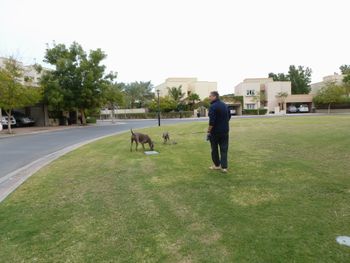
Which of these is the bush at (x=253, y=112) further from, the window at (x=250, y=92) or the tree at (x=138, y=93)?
the tree at (x=138, y=93)

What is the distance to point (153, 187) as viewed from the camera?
537 cm

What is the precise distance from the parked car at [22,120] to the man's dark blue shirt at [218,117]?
3374cm

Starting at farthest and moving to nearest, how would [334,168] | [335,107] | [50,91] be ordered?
[335,107]
[50,91]
[334,168]

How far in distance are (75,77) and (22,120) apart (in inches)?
355

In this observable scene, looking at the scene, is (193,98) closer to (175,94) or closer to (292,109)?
(175,94)

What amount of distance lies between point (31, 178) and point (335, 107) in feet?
200

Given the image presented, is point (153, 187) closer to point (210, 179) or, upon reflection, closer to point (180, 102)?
point (210, 179)

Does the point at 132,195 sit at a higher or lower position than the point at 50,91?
lower

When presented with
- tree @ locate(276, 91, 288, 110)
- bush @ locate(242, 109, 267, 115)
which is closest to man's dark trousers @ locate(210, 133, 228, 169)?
bush @ locate(242, 109, 267, 115)

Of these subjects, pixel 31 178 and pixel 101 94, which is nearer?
pixel 31 178

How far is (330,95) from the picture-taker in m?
52.2

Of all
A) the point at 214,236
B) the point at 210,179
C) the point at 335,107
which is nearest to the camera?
the point at 214,236

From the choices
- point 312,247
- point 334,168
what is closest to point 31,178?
point 312,247

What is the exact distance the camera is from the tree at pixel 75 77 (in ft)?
101
